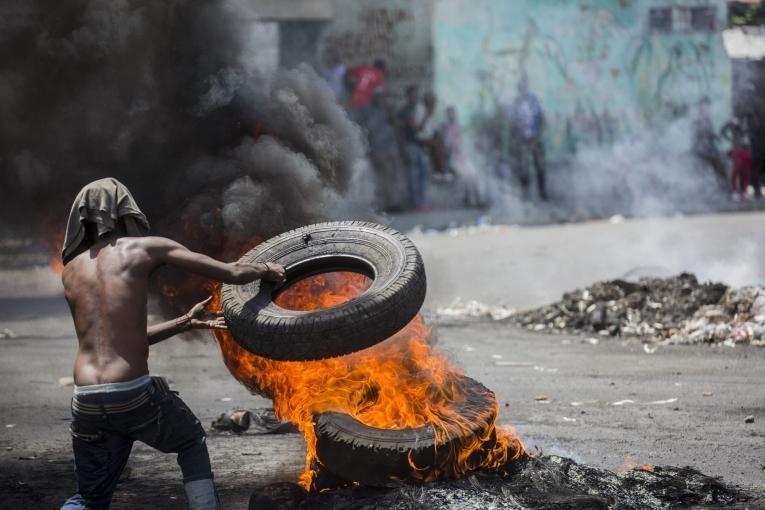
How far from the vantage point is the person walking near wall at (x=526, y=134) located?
24.2 m

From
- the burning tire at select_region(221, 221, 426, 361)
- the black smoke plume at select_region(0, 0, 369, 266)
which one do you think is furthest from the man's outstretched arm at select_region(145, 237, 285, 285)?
the black smoke plume at select_region(0, 0, 369, 266)

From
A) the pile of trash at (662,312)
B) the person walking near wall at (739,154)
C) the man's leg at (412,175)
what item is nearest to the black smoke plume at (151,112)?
the pile of trash at (662,312)

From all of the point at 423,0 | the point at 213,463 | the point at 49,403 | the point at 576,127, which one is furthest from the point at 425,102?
the point at 213,463

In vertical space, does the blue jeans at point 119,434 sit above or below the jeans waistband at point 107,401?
below

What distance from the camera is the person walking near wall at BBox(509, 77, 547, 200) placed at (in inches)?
952

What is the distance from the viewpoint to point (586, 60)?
980 inches

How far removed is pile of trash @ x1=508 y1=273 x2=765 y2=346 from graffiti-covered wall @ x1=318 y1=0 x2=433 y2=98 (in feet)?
39.9

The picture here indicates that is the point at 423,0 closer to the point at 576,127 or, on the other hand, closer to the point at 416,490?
the point at 576,127

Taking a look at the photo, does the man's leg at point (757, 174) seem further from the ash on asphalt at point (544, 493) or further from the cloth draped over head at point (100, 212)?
the cloth draped over head at point (100, 212)

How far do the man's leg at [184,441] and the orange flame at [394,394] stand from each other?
963 millimetres

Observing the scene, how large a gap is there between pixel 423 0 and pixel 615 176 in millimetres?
6549

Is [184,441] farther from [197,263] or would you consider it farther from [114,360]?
[197,263]

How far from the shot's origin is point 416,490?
5.30 m

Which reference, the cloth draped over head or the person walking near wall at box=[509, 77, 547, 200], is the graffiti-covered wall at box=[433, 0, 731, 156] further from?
the cloth draped over head
